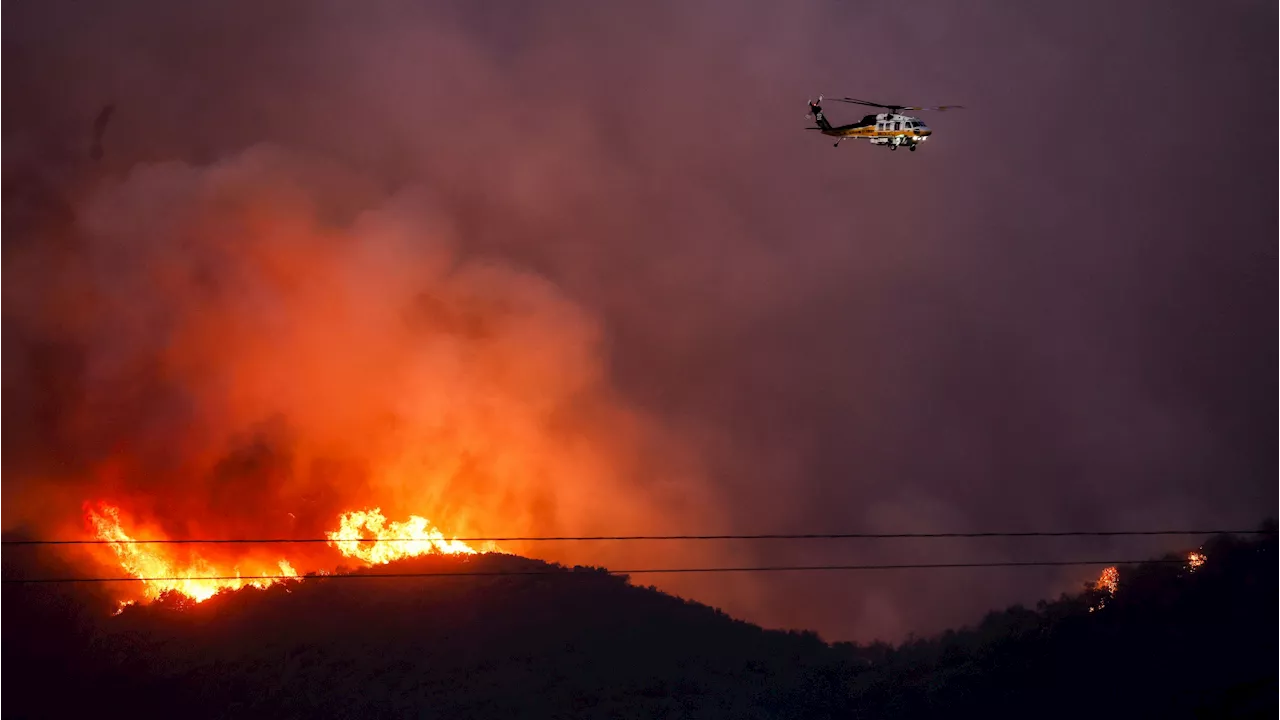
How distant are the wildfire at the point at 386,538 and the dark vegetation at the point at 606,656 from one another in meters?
4.78

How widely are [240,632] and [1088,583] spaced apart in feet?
278

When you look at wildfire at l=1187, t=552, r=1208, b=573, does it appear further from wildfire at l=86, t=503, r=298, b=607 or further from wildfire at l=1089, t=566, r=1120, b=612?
wildfire at l=86, t=503, r=298, b=607

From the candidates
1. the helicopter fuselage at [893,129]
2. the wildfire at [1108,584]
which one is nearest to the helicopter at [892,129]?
the helicopter fuselage at [893,129]

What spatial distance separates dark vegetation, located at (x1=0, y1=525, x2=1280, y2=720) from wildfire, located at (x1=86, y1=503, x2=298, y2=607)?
4.11 metres

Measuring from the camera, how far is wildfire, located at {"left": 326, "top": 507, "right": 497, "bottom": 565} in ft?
362

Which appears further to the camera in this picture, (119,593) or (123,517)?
(123,517)

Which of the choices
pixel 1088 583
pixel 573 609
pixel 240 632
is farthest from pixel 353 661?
pixel 1088 583

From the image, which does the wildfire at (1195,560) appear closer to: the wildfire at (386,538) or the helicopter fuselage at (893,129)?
the helicopter fuselage at (893,129)

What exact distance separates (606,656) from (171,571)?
55768 millimetres

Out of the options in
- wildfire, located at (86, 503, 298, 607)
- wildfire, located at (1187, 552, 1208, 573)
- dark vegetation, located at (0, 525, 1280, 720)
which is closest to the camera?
dark vegetation, located at (0, 525, 1280, 720)

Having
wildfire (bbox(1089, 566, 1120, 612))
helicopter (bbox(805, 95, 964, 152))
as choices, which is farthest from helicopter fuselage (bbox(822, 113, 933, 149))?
wildfire (bbox(1089, 566, 1120, 612))

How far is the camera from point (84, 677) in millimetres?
96750

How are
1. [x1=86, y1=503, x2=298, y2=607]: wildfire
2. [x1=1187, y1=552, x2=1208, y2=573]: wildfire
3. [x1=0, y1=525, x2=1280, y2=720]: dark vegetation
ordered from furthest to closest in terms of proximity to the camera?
[x1=86, y1=503, x2=298, y2=607]: wildfire → [x1=1187, y1=552, x2=1208, y2=573]: wildfire → [x1=0, y1=525, x2=1280, y2=720]: dark vegetation

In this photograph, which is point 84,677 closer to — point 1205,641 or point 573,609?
point 573,609
